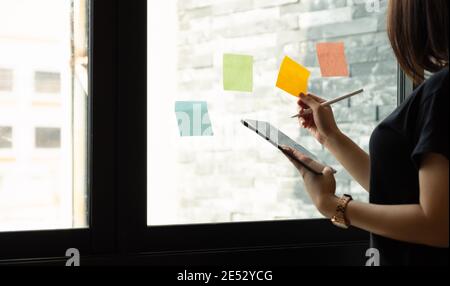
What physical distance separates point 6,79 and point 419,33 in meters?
0.95

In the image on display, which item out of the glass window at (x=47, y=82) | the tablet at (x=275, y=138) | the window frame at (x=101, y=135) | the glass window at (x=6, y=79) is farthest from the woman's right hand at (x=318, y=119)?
the glass window at (x=6, y=79)

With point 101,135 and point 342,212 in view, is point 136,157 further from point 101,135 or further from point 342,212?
point 342,212

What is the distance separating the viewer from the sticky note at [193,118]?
5.60 ft

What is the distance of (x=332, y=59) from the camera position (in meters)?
1.90

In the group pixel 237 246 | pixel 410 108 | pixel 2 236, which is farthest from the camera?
pixel 237 246

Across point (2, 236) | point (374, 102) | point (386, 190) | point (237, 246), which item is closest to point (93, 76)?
point (2, 236)

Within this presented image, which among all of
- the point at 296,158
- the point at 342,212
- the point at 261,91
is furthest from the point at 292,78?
the point at 342,212

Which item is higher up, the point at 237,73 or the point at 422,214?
the point at 237,73

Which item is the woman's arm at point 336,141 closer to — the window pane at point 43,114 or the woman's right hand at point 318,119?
the woman's right hand at point 318,119

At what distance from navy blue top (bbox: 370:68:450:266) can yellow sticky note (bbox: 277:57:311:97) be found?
54cm

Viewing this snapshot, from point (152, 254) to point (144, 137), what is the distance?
296mm

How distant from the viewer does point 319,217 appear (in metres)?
1.86

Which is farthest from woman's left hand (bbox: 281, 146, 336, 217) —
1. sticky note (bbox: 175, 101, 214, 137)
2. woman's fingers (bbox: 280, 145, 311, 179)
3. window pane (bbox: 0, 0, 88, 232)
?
window pane (bbox: 0, 0, 88, 232)

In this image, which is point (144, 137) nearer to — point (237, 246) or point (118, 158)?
point (118, 158)
